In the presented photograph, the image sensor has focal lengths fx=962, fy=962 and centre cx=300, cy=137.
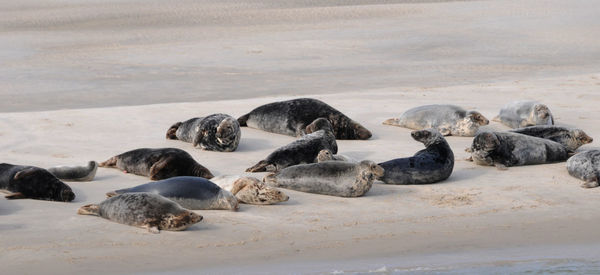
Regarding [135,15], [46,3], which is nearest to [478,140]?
[135,15]

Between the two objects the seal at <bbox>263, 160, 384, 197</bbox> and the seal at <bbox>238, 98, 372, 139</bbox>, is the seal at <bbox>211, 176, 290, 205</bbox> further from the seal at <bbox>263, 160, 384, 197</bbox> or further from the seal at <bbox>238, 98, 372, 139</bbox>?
the seal at <bbox>238, 98, 372, 139</bbox>

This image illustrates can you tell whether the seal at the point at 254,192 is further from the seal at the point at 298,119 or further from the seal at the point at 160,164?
the seal at the point at 298,119

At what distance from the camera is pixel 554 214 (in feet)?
20.4

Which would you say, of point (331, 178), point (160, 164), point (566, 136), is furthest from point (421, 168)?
point (160, 164)

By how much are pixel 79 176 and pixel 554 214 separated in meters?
3.31

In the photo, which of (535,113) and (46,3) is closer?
(535,113)

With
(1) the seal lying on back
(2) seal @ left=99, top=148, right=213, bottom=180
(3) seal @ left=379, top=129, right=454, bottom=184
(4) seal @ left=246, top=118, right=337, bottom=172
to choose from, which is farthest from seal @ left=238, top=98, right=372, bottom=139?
(2) seal @ left=99, top=148, right=213, bottom=180

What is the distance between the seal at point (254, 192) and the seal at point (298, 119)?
2415 mm

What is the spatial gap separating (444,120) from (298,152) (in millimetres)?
2143

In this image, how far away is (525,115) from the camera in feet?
30.4

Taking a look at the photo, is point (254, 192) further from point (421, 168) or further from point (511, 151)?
point (511, 151)

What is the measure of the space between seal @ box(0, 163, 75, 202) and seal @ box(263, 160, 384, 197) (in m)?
1.42

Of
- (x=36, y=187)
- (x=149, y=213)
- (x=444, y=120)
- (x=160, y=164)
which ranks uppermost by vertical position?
(x=444, y=120)

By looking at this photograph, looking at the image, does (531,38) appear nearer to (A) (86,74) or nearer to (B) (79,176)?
(A) (86,74)
